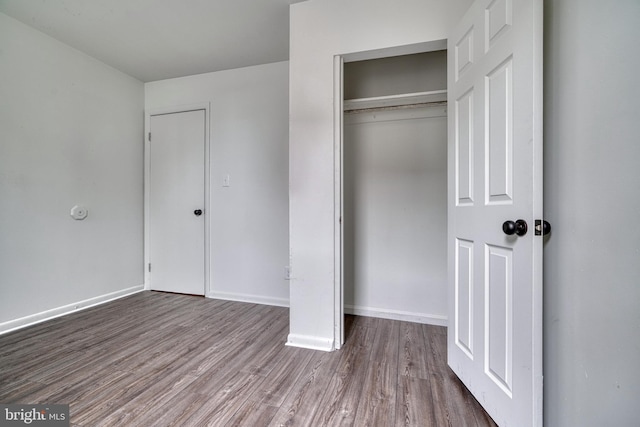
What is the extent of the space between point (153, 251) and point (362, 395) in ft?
9.34

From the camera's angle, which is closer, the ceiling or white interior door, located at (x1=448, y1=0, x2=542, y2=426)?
white interior door, located at (x1=448, y1=0, x2=542, y2=426)

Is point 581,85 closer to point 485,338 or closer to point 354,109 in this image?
point 485,338

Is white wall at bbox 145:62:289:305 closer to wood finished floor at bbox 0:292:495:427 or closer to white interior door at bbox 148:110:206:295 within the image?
white interior door at bbox 148:110:206:295

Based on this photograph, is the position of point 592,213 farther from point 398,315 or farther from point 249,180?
point 249,180

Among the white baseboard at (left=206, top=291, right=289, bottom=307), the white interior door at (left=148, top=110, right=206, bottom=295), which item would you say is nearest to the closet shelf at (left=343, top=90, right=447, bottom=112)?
the white interior door at (left=148, top=110, right=206, bottom=295)

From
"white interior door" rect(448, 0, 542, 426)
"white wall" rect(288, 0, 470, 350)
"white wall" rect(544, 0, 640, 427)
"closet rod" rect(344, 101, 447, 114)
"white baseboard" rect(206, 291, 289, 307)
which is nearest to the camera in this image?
"white wall" rect(544, 0, 640, 427)

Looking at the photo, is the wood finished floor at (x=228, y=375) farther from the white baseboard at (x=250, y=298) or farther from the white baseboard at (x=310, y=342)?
the white baseboard at (x=250, y=298)

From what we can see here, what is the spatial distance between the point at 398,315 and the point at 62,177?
3.28m

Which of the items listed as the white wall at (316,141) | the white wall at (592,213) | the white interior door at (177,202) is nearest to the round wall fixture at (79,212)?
the white interior door at (177,202)

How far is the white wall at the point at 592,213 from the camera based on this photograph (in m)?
0.76

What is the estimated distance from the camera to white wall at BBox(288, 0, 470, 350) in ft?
5.82

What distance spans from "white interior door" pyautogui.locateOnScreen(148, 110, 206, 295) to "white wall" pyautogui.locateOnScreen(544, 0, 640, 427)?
9.56 ft

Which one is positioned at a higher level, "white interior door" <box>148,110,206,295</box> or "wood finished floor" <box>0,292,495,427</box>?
"white interior door" <box>148,110,206,295</box>

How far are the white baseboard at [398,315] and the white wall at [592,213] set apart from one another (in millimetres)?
1230
